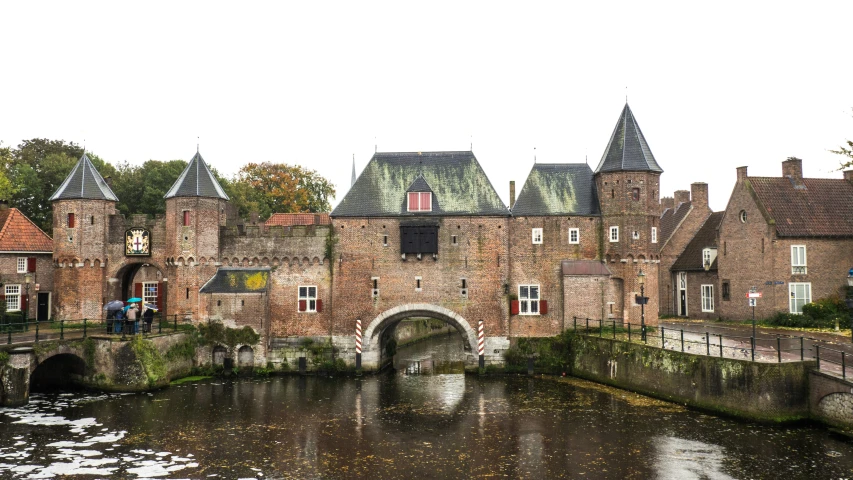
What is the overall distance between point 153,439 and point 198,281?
43.2 ft

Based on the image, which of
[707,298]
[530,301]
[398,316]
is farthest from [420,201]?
[707,298]

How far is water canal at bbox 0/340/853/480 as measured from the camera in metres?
16.4

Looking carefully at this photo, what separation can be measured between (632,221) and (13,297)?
3199 cm

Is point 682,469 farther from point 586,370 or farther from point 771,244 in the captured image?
Answer: point 771,244

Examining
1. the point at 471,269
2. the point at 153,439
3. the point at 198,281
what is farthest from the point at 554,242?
the point at 153,439

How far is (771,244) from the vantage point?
1358 inches

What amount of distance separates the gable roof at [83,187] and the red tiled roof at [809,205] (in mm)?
33835

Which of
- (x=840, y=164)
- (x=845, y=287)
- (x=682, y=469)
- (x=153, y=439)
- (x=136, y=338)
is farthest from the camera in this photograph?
(x=840, y=164)

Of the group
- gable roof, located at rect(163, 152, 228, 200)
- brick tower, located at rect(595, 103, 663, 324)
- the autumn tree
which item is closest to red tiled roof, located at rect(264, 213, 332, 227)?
the autumn tree

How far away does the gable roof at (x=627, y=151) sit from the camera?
31484 mm

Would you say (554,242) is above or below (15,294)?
above

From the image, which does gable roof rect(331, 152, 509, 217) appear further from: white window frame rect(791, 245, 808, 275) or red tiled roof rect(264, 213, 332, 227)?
red tiled roof rect(264, 213, 332, 227)

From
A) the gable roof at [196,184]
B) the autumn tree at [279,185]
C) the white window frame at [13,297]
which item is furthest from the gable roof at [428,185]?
the autumn tree at [279,185]

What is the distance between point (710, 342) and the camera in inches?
1077
